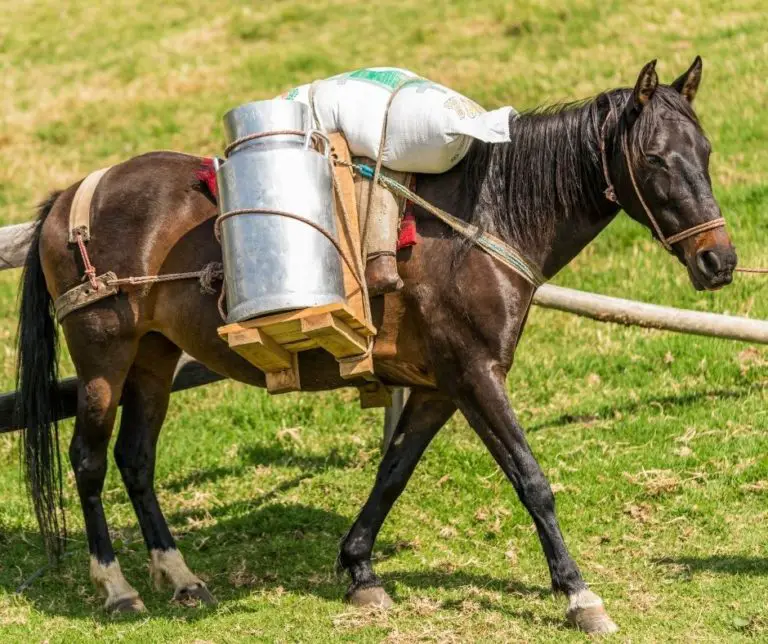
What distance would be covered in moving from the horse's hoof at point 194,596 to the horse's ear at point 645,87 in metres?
3.13

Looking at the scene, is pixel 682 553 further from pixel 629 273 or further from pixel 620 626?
pixel 629 273

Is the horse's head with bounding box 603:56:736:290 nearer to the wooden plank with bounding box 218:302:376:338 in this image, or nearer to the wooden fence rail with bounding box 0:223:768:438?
the wooden plank with bounding box 218:302:376:338

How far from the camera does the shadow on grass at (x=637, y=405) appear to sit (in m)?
7.69

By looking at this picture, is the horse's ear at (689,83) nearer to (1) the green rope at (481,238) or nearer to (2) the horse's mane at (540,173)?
(2) the horse's mane at (540,173)

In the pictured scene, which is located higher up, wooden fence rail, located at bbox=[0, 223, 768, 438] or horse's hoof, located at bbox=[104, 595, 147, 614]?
wooden fence rail, located at bbox=[0, 223, 768, 438]

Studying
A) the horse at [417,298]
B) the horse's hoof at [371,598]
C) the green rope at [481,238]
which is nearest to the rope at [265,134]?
the green rope at [481,238]

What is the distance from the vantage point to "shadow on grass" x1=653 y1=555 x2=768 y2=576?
557 cm

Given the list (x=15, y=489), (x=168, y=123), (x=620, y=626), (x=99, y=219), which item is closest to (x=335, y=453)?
(x=15, y=489)

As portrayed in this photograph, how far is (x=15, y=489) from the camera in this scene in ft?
24.5

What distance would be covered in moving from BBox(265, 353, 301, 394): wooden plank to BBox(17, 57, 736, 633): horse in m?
0.13

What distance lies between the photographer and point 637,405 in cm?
775

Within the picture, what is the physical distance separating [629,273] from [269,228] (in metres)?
5.10

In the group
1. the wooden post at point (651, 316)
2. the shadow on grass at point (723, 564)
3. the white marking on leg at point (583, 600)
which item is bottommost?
the shadow on grass at point (723, 564)

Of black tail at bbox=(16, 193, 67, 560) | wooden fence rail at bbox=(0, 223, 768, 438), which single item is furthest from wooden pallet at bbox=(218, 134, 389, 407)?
wooden fence rail at bbox=(0, 223, 768, 438)
